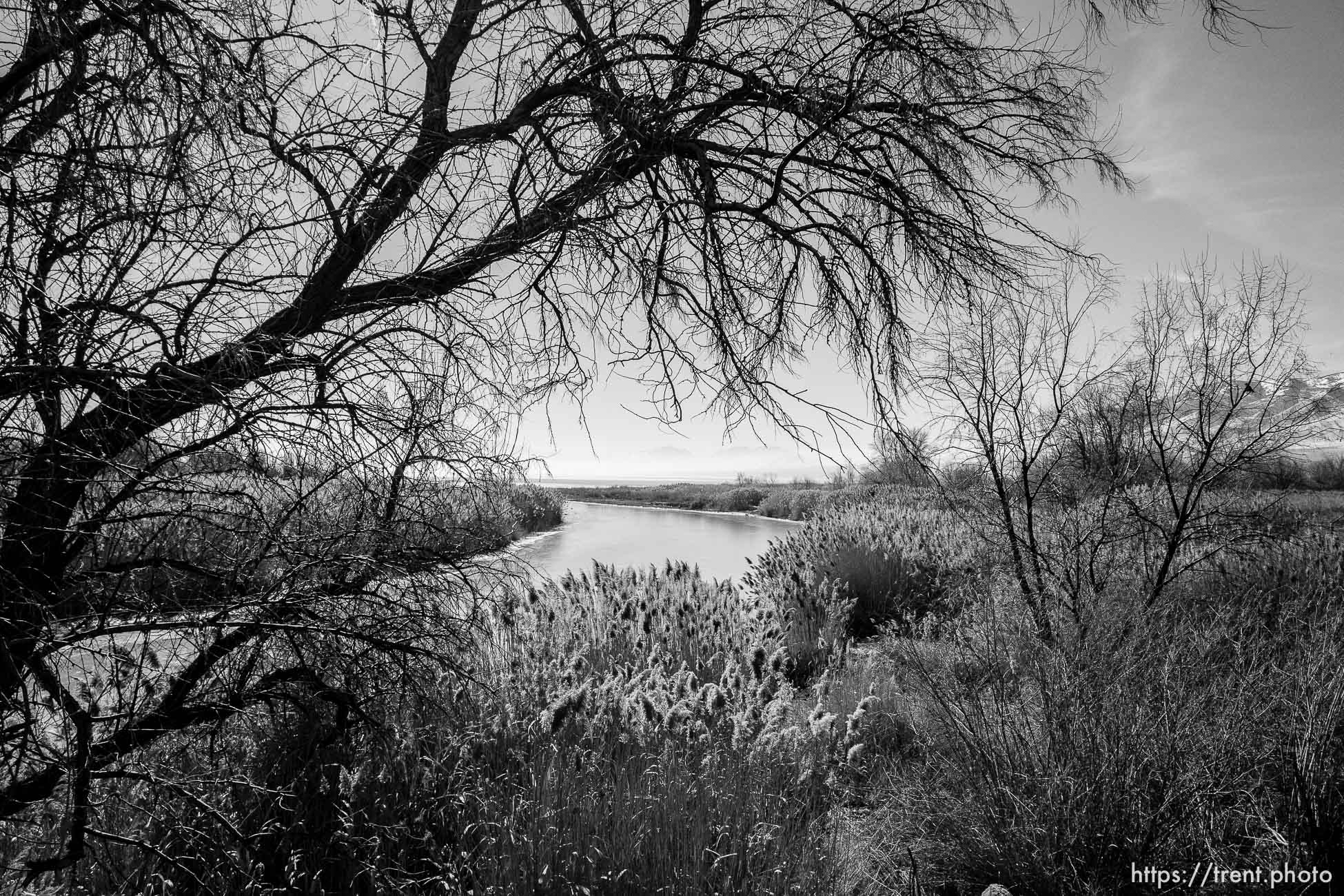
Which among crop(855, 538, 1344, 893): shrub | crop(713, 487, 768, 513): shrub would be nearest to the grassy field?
crop(855, 538, 1344, 893): shrub

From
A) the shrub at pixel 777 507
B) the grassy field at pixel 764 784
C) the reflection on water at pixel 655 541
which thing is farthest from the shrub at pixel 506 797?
the shrub at pixel 777 507

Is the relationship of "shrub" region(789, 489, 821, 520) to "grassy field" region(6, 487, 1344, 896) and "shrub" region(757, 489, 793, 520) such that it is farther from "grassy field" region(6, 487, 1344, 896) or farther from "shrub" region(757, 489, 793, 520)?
"grassy field" region(6, 487, 1344, 896)

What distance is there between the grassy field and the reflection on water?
357cm

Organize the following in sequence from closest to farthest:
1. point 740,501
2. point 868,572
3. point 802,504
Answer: point 868,572, point 802,504, point 740,501

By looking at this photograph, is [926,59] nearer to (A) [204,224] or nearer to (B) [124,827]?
(A) [204,224]

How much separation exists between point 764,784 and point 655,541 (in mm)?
12255

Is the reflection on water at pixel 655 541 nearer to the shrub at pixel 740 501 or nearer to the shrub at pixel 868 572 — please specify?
the shrub at pixel 868 572

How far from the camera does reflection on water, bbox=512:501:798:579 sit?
10992 millimetres

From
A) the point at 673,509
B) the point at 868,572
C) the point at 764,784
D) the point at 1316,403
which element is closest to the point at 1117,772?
the point at 764,784

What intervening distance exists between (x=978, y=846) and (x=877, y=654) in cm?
319

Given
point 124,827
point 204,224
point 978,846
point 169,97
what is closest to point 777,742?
point 978,846

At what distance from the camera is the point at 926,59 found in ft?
9.60

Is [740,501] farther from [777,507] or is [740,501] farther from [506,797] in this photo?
[506,797]

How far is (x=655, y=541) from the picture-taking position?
14992mm
